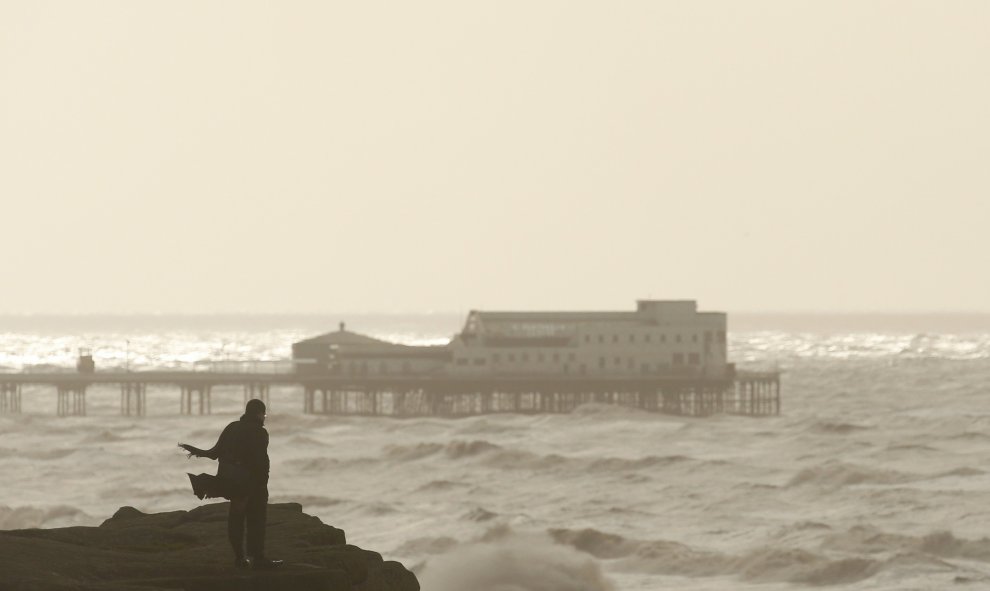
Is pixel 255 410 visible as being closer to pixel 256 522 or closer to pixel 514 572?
pixel 256 522

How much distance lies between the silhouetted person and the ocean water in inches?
975

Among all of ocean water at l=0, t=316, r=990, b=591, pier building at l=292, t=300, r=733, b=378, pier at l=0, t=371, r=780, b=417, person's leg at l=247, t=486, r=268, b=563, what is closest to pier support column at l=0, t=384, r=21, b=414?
pier at l=0, t=371, r=780, b=417

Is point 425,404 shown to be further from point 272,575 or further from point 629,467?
point 272,575

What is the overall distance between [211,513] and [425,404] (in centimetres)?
10597

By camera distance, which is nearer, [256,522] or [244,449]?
[244,449]

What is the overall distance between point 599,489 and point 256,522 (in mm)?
60417

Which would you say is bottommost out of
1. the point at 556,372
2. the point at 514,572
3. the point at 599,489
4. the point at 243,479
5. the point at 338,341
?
the point at 599,489

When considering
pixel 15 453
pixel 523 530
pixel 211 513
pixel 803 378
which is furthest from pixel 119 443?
pixel 803 378

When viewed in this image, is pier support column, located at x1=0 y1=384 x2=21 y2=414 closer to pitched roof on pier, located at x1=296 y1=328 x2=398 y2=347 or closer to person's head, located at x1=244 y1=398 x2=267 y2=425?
pitched roof on pier, located at x1=296 y1=328 x2=398 y2=347

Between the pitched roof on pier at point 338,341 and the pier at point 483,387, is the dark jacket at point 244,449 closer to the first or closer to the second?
the pier at point 483,387

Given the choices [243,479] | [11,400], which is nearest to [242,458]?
[243,479]

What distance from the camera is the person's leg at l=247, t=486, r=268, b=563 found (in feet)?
61.5

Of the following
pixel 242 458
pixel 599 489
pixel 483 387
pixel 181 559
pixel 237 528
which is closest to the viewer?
pixel 242 458

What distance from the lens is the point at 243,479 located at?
18500mm
